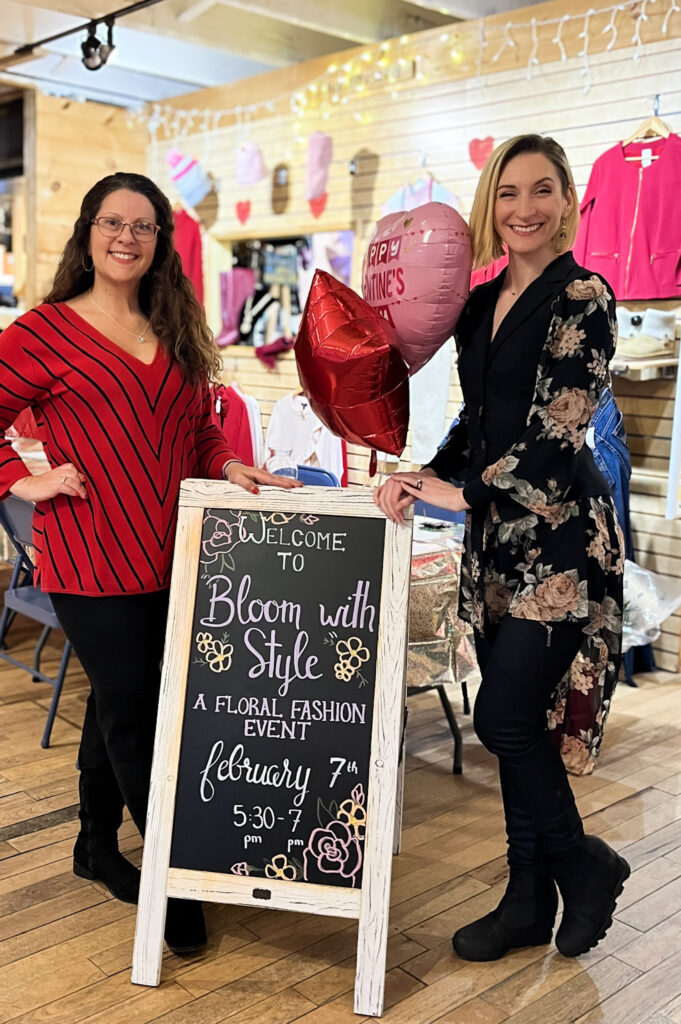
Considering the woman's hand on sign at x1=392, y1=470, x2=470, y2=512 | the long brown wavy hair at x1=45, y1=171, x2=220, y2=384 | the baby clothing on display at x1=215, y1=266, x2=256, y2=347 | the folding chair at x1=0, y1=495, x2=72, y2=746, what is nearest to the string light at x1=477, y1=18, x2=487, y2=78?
the baby clothing on display at x1=215, y1=266, x2=256, y2=347

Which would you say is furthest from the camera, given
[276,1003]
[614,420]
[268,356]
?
[268,356]

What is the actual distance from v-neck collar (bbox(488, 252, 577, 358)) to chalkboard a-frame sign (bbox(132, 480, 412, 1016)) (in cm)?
44

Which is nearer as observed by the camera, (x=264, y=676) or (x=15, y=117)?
(x=264, y=676)

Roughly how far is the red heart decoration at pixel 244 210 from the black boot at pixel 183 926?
17.0 ft

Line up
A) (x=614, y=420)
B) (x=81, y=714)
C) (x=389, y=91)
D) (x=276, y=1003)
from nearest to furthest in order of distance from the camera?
(x=276, y=1003)
(x=81, y=714)
(x=614, y=420)
(x=389, y=91)

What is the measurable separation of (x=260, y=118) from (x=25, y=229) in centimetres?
193

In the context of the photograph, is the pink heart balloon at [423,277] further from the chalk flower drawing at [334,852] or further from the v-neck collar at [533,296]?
the chalk flower drawing at [334,852]

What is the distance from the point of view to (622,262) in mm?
4426

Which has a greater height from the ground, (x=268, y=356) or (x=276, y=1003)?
(x=268, y=356)

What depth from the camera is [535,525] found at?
2012 mm

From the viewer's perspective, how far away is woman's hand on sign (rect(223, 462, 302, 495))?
2164 millimetres

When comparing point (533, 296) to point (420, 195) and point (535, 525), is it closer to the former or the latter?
point (535, 525)

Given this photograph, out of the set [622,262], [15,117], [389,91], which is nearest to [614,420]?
[622,262]

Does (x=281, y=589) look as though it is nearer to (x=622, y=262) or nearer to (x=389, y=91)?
(x=622, y=262)
